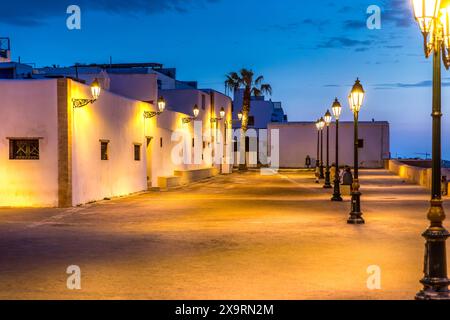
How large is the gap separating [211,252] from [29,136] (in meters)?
11.8

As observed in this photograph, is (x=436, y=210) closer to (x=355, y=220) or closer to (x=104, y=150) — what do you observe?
(x=355, y=220)

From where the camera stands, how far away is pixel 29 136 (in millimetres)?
21750

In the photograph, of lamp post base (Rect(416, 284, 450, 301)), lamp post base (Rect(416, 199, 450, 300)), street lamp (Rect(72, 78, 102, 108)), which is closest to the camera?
lamp post base (Rect(416, 284, 450, 301))

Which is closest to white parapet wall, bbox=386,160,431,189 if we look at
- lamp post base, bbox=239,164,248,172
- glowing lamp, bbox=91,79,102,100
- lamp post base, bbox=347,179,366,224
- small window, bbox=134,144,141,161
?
small window, bbox=134,144,141,161

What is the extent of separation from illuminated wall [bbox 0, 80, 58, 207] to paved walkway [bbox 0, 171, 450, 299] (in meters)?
1.19

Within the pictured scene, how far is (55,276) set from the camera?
9734 millimetres

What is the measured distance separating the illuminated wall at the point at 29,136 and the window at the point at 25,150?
0.13 meters

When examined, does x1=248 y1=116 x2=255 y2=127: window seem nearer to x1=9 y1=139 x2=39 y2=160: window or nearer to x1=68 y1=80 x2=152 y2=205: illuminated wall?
x1=68 y1=80 x2=152 y2=205: illuminated wall

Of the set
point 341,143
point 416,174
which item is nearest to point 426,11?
point 416,174

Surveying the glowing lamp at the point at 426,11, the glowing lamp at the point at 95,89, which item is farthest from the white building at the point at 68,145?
the glowing lamp at the point at 426,11

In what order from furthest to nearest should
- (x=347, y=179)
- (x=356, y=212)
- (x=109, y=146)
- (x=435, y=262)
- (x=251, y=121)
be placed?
(x=251, y=121), (x=347, y=179), (x=109, y=146), (x=356, y=212), (x=435, y=262)

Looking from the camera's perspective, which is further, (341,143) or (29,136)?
(341,143)

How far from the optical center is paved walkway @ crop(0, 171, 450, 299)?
29.0 ft

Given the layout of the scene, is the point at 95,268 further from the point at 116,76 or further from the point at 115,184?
the point at 116,76
